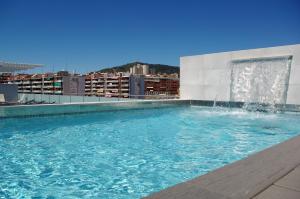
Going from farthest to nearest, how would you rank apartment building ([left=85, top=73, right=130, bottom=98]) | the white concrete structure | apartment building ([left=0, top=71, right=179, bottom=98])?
apartment building ([left=85, top=73, right=130, bottom=98]) → apartment building ([left=0, top=71, right=179, bottom=98]) → the white concrete structure

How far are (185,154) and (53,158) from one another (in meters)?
2.29

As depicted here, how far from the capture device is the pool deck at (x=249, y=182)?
5.79 feet

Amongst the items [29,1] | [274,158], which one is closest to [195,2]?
[29,1]

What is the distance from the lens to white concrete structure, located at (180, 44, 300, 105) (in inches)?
448

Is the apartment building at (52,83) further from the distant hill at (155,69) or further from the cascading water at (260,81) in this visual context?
the cascading water at (260,81)

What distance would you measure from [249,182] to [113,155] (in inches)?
111

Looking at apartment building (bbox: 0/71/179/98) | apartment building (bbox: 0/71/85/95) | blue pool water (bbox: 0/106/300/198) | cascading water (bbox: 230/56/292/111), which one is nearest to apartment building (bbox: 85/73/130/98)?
apartment building (bbox: 0/71/179/98)

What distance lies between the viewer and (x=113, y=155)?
14.4 feet

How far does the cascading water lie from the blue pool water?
4.76m

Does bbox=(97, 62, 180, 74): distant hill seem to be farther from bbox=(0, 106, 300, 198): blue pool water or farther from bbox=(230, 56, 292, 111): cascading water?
bbox=(0, 106, 300, 198): blue pool water

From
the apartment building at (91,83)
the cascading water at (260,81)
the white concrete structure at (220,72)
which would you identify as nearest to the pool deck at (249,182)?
the white concrete structure at (220,72)

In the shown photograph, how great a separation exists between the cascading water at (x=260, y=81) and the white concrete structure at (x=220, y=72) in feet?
0.39

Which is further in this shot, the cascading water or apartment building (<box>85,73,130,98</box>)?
apartment building (<box>85,73,130,98</box>)

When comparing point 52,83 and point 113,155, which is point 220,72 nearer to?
point 113,155
